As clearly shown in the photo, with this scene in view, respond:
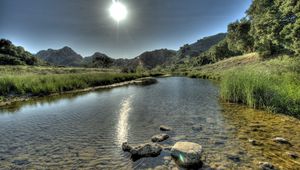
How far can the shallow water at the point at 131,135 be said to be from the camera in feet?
20.2

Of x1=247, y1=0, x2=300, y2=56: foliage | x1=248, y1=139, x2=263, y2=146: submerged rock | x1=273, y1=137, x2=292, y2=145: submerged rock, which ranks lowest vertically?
x1=248, y1=139, x2=263, y2=146: submerged rock

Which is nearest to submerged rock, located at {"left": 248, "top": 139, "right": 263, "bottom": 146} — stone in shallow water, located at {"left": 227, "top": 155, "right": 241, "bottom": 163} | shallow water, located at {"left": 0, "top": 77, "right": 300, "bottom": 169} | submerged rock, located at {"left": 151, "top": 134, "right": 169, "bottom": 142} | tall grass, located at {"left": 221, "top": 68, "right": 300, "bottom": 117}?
shallow water, located at {"left": 0, "top": 77, "right": 300, "bottom": 169}

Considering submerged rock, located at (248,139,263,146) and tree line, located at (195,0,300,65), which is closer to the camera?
submerged rock, located at (248,139,263,146)

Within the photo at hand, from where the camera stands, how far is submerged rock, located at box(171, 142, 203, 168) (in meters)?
5.78

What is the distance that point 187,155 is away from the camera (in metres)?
5.94

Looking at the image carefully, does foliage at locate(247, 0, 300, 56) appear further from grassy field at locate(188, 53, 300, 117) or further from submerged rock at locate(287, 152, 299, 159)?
submerged rock at locate(287, 152, 299, 159)

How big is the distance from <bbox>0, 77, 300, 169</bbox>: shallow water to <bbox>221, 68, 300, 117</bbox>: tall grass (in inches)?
32.7

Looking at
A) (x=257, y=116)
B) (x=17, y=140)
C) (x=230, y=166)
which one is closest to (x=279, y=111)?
(x=257, y=116)

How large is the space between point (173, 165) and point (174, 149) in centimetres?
68

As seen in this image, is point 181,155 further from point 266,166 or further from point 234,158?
point 266,166

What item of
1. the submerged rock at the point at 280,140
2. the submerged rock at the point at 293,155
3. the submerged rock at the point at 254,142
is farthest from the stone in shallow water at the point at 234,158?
the submerged rock at the point at 280,140

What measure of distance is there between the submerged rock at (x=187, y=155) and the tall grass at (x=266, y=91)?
7565mm

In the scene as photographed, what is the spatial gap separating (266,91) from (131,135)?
9.55 meters

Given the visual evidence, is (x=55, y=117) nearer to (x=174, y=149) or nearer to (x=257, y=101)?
(x=174, y=149)
